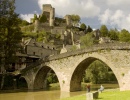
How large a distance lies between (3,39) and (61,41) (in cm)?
5033

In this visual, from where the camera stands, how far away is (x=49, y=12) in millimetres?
110125

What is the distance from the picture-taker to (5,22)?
37469 mm

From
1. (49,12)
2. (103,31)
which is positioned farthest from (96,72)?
(49,12)

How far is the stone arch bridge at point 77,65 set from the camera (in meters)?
25.8

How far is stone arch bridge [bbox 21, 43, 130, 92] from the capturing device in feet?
84.8

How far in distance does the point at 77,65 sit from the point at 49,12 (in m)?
81.3

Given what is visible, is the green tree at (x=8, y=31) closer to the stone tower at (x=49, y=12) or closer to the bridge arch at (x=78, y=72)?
the bridge arch at (x=78, y=72)

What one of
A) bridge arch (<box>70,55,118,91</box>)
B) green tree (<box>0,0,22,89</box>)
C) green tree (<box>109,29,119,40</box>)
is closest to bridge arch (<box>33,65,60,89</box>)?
green tree (<box>0,0,22,89</box>)

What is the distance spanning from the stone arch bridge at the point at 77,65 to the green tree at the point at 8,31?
4687 mm

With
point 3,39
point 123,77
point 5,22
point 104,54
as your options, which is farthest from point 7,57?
point 123,77

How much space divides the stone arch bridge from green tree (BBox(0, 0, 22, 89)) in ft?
15.4

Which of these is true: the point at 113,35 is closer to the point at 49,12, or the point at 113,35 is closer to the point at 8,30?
the point at 49,12

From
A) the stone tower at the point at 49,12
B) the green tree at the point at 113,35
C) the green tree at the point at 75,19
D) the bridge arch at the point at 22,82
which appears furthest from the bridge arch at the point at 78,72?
the green tree at the point at 75,19

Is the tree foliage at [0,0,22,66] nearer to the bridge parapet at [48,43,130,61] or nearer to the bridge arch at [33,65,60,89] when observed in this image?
the bridge arch at [33,65,60,89]
